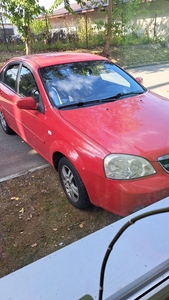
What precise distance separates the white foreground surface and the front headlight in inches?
31.6

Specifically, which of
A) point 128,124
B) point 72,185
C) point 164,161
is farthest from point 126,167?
point 72,185

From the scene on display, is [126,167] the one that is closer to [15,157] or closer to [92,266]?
[92,266]

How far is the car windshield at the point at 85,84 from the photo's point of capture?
7.72 feet

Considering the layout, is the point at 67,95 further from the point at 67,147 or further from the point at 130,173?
the point at 130,173

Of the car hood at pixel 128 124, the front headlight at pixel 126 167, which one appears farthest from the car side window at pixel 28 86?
the front headlight at pixel 126 167

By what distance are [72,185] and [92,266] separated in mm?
1367

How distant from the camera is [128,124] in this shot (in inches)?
75.9

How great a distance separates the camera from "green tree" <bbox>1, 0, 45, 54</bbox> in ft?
21.3

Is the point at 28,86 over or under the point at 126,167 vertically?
over

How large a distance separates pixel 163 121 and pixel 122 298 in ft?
5.02

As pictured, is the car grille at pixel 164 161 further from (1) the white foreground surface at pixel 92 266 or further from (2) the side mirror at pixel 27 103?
(2) the side mirror at pixel 27 103

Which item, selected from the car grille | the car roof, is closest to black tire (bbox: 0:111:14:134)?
the car roof

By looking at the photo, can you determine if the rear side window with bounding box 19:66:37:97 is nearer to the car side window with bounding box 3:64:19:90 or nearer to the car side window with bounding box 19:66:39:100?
the car side window with bounding box 19:66:39:100

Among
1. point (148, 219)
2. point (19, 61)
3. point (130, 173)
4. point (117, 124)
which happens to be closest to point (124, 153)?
point (130, 173)
